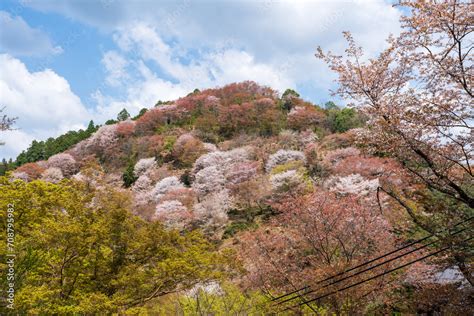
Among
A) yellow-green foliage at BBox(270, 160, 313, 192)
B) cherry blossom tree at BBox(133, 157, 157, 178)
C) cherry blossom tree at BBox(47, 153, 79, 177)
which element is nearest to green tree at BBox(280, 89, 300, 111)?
yellow-green foliage at BBox(270, 160, 313, 192)

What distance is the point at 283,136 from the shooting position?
1419 inches

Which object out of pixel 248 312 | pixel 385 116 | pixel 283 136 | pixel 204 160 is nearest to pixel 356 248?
pixel 248 312

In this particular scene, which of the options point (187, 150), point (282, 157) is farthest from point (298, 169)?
point (187, 150)

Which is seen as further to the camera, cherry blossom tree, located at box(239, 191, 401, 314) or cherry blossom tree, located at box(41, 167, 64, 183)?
cherry blossom tree, located at box(41, 167, 64, 183)

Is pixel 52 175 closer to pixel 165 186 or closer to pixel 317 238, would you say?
pixel 165 186

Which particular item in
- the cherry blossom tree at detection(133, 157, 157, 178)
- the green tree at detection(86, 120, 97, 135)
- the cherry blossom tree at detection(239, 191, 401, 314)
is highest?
the green tree at detection(86, 120, 97, 135)

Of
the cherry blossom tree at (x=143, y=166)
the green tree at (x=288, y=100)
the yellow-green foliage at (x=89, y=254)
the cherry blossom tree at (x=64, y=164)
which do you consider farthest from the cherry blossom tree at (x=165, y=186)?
the yellow-green foliage at (x=89, y=254)

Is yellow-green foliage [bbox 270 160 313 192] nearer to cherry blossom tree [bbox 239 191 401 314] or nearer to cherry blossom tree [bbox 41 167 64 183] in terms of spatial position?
cherry blossom tree [bbox 239 191 401 314]

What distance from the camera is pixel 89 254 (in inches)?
336

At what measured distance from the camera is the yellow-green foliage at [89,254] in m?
7.57

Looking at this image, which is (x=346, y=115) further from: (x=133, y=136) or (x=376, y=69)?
(x=376, y=69)

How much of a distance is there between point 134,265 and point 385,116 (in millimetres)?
6629

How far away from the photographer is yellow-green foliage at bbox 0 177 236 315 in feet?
24.8

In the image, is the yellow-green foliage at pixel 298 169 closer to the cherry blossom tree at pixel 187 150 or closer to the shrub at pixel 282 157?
the shrub at pixel 282 157
